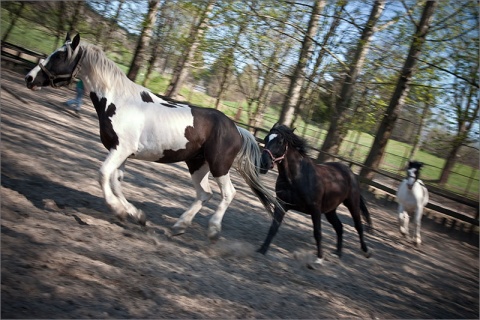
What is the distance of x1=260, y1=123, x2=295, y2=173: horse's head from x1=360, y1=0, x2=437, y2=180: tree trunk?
24.2 ft

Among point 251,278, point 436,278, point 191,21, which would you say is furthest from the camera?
point 191,21

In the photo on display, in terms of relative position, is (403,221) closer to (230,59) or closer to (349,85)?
(349,85)

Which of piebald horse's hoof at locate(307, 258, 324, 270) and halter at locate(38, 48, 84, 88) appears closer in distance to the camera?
halter at locate(38, 48, 84, 88)

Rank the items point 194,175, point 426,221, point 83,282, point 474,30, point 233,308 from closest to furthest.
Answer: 1. point 83,282
2. point 233,308
3. point 194,175
4. point 474,30
5. point 426,221

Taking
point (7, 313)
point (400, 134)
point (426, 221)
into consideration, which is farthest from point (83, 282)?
point (400, 134)

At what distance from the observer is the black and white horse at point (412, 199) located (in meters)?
9.22

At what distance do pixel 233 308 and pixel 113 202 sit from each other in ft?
6.18

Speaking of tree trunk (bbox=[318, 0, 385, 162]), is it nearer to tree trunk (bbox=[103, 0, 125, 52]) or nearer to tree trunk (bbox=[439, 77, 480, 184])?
tree trunk (bbox=[439, 77, 480, 184])

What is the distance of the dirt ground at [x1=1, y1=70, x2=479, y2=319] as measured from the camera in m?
3.17

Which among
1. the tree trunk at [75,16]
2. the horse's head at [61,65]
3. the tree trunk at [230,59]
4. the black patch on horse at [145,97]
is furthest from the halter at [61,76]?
the tree trunk at [75,16]

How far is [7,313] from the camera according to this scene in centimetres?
253

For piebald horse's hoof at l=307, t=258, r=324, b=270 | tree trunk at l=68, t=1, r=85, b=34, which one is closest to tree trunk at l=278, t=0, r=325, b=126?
piebald horse's hoof at l=307, t=258, r=324, b=270

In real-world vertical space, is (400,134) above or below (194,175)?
above

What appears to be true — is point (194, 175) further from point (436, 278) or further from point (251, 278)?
point (436, 278)
